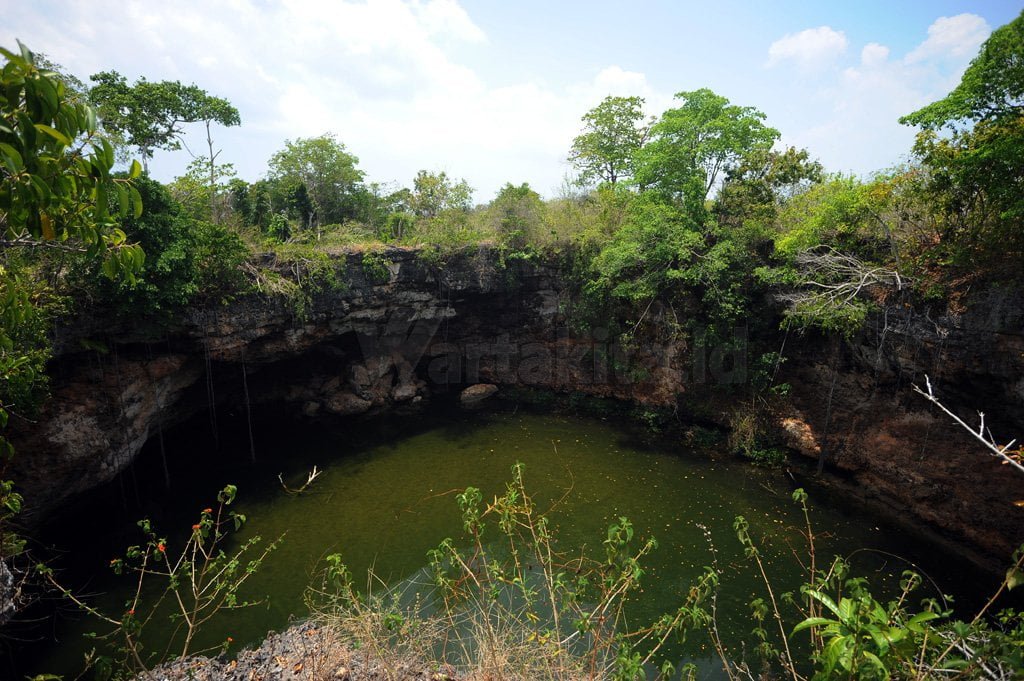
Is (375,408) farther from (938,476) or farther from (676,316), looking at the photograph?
(938,476)

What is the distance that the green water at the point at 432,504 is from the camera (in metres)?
8.05

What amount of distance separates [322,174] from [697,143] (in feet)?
56.7

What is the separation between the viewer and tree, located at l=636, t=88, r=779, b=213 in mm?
12867

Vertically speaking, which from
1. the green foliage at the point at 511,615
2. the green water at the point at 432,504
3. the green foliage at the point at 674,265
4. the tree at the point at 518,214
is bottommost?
the green water at the point at 432,504

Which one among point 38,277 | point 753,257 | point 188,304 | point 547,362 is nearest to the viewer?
point 38,277

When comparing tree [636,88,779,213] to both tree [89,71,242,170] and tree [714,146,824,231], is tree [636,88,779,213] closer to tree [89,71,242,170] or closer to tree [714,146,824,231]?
tree [714,146,824,231]

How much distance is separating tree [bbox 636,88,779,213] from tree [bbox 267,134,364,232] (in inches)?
577

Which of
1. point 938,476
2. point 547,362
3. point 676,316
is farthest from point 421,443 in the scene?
point 938,476

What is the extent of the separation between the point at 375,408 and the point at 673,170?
12.2m

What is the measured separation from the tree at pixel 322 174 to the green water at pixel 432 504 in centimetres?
1194

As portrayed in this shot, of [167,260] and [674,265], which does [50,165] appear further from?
[674,265]

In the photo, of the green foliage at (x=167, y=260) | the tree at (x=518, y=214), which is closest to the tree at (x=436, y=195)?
the tree at (x=518, y=214)

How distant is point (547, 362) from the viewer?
17.9 meters

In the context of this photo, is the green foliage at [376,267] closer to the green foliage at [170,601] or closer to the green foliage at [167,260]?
the green foliage at [167,260]
